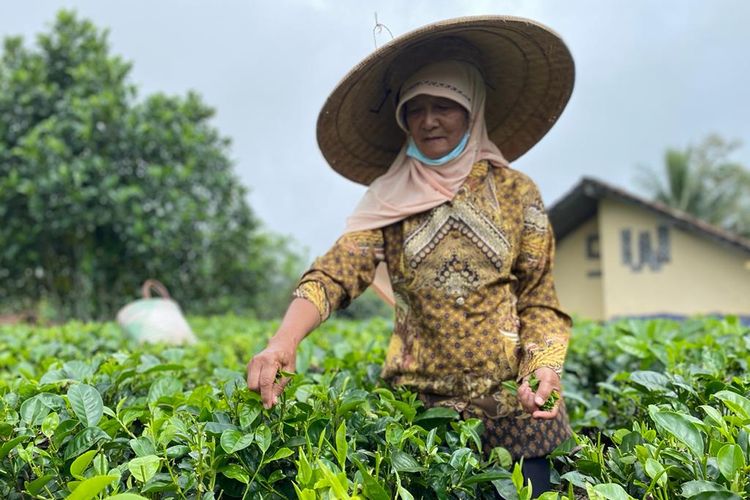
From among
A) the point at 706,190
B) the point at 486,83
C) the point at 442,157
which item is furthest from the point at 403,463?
the point at 706,190

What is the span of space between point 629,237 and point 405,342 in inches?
459

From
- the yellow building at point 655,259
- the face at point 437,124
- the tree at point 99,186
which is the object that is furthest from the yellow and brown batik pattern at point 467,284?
the yellow building at point 655,259

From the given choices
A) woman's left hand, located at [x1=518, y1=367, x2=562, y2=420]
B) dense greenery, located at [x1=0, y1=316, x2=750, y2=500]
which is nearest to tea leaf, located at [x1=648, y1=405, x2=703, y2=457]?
dense greenery, located at [x1=0, y1=316, x2=750, y2=500]

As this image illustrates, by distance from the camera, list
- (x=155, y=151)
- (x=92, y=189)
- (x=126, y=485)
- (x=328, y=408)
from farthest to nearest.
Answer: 1. (x=155, y=151)
2. (x=92, y=189)
3. (x=328, y=408)
4. (x=126, y=485)

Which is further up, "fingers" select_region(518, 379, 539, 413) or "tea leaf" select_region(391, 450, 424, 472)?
"fingers" select_region(518, 379, 539, 413)

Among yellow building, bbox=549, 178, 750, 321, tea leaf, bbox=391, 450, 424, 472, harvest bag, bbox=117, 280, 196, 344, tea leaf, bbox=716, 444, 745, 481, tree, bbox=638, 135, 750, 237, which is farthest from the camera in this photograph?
tree, bbox=638, 135, 750, 237

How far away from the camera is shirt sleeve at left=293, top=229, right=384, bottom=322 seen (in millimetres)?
1639

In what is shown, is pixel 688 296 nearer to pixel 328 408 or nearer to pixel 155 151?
pixel 155 151

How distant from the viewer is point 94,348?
10.3ft

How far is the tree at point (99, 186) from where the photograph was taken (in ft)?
28.2

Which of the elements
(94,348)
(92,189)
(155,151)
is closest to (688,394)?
(94,348)

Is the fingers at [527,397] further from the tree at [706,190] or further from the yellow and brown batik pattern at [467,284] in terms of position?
the tree at [706,190]

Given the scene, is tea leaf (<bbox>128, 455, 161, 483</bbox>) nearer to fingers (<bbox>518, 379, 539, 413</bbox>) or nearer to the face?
fingers (<bbox>518, 379, 539, 413</bbox>)

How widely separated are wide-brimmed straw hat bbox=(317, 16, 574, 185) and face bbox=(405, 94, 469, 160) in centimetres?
13
